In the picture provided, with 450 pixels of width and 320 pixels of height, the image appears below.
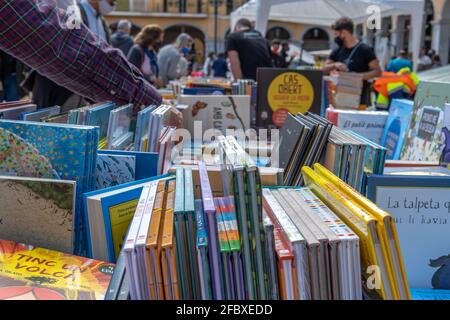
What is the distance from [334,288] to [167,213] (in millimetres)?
332

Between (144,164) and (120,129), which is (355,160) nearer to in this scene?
(144,164)

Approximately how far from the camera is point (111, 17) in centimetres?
3123

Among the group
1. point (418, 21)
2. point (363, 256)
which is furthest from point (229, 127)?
point (418, 21)

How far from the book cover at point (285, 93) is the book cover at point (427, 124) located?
0.84 m

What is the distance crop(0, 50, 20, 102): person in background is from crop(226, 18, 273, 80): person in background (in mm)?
2067

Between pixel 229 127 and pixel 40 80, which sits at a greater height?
pixel 40 80

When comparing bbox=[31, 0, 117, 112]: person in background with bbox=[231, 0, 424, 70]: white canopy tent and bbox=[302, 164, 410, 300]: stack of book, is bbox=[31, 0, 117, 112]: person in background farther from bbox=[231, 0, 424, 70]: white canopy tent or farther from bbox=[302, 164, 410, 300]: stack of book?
bbox=[231, 0, 424, 70]: white canopy tent

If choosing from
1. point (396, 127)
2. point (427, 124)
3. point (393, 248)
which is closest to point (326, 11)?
point (396, 127)

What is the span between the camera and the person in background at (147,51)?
15.1ft

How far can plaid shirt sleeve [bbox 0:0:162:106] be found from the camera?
1.23 meters

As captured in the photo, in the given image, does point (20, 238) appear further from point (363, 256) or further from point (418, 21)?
point (418, 21)

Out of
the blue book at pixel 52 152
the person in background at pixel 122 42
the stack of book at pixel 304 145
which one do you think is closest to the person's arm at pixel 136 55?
the person in background at pixel 122 42


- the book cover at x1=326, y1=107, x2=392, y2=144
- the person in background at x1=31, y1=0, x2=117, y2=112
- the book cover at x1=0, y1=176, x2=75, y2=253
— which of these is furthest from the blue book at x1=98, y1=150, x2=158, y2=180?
the book cover at x1=326, y1=107, x2=392, y2=144

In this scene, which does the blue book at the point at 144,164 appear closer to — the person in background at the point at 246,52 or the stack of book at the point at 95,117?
the stack of book at the point at 95,117
